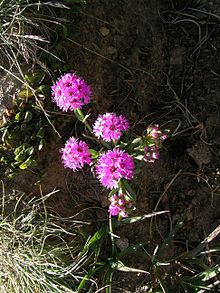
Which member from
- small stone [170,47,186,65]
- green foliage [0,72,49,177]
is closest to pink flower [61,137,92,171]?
green foliage [0,72,49,177]

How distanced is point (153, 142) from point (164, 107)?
18.2 inches

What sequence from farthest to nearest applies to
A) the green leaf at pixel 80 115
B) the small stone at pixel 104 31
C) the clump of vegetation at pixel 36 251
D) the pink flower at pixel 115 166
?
the small stone at pixel 104 31 < the clump of vegetation at pixel 36 251 < the green leaf at pixel 80 115 < the pink flower at pixel 115 166

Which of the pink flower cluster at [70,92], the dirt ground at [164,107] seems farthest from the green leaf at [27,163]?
the pink flower cluster at [70,92]

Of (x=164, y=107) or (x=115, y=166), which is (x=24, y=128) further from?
(x=164, y=107)

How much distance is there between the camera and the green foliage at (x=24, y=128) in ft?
6.56

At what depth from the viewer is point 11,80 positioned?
2.02 m

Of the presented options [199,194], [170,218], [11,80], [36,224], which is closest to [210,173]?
[199,194]

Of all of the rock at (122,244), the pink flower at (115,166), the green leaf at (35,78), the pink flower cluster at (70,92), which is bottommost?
the rock at (122,244)

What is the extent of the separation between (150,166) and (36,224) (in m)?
0.63

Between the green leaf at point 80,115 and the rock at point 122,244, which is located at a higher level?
the green leaf at point 80,115

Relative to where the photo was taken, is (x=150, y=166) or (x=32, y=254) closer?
(x=32, y=254)

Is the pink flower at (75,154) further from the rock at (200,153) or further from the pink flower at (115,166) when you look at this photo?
the rock at (200,153)

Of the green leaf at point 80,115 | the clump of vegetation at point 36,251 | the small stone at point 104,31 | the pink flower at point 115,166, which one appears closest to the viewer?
the pink flower at point 115,166

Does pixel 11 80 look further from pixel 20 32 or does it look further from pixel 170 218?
pixel 170 218
